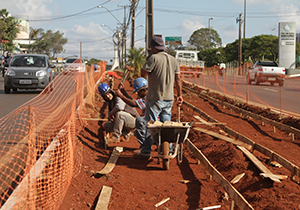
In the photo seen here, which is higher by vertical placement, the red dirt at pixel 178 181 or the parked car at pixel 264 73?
the parked car at pixel 264 73

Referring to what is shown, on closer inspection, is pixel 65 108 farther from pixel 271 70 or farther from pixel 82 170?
pixel 271 70

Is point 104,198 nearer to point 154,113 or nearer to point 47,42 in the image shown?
point 154,113

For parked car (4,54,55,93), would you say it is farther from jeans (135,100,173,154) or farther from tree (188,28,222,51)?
tree (188,28,222,51)

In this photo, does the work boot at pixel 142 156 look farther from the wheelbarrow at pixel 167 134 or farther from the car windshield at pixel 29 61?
the car windshield at pixel 29 61

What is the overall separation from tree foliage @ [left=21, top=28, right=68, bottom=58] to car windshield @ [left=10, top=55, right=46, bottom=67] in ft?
250

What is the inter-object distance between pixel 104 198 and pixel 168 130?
1.57 m

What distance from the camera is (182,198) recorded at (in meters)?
4.71

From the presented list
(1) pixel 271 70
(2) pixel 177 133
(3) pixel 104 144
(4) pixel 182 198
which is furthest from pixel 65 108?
(1) pixel 271 70

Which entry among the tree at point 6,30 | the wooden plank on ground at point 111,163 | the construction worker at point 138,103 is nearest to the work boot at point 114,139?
the wooden plank on ground at point 111,163

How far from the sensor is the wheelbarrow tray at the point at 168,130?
5434 millimetres

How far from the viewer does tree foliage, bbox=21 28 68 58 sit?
9275 centimetres

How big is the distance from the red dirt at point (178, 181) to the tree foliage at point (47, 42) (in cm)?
8809

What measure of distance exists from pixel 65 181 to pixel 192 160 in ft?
8.92

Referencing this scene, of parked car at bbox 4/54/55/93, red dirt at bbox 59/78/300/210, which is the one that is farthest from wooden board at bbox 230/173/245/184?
parked car at bbox 4/54/55/93
